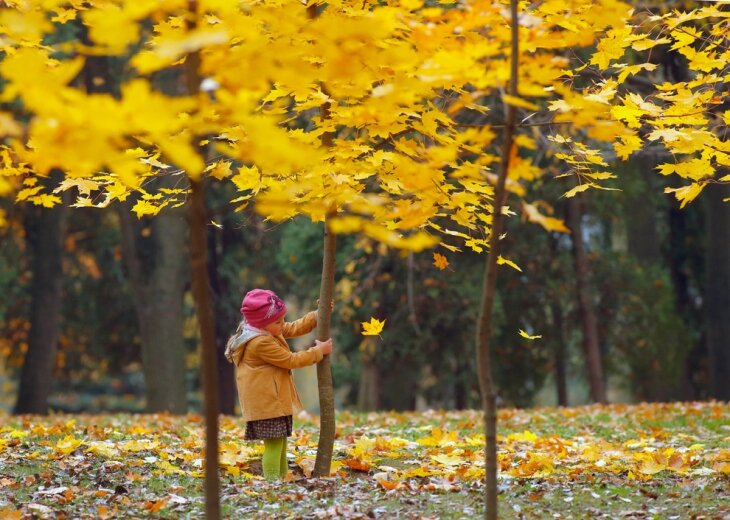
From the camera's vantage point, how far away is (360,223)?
3322 mm

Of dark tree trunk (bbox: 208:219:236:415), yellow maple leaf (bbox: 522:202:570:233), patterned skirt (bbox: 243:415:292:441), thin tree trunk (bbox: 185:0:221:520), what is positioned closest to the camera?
yellow maple leaf (bbox: 522:202:570:233)

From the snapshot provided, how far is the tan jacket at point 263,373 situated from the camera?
6078 millimetres

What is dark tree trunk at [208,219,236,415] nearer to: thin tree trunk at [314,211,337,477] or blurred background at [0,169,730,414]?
blurred background at [0,169,730,414]

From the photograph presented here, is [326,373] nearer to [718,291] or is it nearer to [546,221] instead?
[546,221]

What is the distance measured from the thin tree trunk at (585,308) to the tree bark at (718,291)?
73.4 inches

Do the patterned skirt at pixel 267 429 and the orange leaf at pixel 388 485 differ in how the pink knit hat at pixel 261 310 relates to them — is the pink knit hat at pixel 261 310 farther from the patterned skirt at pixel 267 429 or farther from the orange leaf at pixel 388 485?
the orange leaf at pixel 388 485

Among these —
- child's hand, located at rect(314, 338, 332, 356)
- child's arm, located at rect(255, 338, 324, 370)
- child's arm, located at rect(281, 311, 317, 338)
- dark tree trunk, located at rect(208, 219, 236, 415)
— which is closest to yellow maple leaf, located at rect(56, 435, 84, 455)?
child's arm, located at rect(255, 338, 324, 370)

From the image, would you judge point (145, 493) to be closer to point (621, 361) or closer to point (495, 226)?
point (495, 226)

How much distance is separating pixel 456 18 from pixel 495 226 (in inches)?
33.9

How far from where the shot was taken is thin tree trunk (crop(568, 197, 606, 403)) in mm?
15914

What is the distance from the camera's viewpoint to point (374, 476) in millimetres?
6066

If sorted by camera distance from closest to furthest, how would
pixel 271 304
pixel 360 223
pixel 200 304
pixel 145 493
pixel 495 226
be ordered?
1. pixel 360 223
2. pixel 200 304
3. pixel 495 226
4. pixel 145 493
5. pixel 271 304

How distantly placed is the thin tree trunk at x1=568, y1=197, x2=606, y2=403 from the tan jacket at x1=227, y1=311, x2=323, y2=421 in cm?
1043

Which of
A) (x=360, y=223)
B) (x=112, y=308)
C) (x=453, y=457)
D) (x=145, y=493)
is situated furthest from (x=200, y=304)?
(x=112, y=308)
